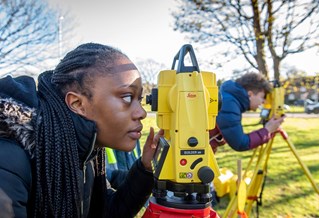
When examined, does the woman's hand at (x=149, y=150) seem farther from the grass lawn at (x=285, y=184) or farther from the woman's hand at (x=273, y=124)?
the woman's hand at (x=273, y=124)

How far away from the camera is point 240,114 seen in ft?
9.62

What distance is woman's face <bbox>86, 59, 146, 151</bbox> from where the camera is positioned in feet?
3.66

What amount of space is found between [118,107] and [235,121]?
6.22 feet

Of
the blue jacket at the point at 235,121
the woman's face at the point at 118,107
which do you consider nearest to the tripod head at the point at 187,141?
the woman's face at the point at 118,107

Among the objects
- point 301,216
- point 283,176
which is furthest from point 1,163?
point 283,176

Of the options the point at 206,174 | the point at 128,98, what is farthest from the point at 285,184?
the point at 128,98

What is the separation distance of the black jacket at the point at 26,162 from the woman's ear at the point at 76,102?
0.05 m

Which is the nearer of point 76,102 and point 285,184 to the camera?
point 76,102

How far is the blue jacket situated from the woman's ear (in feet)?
6.27

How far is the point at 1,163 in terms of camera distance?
0.83 m

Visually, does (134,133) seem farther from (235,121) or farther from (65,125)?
(235,121)

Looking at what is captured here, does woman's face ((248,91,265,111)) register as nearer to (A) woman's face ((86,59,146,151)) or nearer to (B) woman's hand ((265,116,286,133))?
(B) woman's hand ((265,116,286,133))

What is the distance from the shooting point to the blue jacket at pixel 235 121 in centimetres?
285

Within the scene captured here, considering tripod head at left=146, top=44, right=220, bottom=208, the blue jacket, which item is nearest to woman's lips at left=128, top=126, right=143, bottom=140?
tripod head at left=146, top=44, right=220, bottom=208
